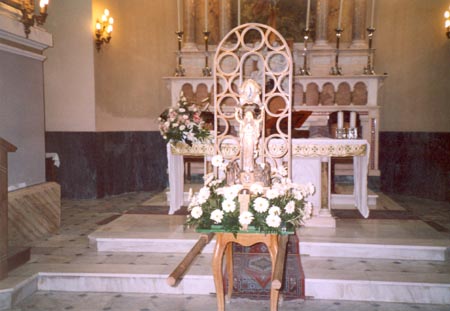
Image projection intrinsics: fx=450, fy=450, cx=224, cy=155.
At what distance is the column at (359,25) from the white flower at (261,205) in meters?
7.04

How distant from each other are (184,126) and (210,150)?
0.50 meters

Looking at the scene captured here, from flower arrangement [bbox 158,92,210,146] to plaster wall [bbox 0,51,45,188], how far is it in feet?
5.37

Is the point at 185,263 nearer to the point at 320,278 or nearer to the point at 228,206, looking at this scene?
the point at 228,206

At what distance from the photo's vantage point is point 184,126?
591cm

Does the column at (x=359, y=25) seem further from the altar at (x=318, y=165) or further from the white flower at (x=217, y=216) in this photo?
the white flower at (x=217, y=216)

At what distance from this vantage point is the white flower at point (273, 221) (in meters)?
3.26

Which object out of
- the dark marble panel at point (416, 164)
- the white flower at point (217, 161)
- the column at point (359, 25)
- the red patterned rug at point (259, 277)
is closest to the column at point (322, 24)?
the column at point (359, 25)

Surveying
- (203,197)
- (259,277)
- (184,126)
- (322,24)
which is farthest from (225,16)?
(203,197)

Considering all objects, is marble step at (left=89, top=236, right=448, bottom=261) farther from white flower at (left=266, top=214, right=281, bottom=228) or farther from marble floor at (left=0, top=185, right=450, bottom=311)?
white flower at (left=266, top=214, right=281, bottom=228)

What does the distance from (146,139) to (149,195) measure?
53.9 inches

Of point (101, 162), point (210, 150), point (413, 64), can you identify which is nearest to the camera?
point (210, 150)

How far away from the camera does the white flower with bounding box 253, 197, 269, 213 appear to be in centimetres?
332

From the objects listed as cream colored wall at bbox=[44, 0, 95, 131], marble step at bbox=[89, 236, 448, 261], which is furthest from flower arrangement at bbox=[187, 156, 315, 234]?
cream colored wall at bbox=[44, 0, 95, 131]

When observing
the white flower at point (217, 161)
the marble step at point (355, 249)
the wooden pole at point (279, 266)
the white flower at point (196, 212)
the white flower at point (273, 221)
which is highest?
the white flower at point (217, 161)
